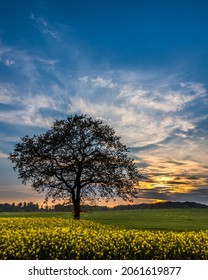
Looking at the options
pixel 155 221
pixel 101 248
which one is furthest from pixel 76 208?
pixel 101 248

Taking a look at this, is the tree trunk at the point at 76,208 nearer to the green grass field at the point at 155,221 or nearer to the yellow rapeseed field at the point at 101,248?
the green grass field at the point at 155,221

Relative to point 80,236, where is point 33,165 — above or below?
above

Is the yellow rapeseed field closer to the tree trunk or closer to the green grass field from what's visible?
the green grass field

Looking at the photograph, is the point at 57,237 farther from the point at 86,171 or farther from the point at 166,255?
the point at 86,171

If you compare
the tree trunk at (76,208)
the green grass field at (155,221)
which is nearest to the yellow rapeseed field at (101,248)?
the green grass field at (155,221)

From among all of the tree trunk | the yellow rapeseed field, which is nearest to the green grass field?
the tree trunk

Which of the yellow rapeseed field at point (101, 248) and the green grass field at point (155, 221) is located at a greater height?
the green grass field at point (155, 221)

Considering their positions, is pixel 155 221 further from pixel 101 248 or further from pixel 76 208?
pixel 101 248

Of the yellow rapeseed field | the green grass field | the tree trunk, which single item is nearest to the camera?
the yellow rapeseed field

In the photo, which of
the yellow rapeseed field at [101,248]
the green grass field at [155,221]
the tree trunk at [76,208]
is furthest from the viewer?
the tree trunk at [76,208]

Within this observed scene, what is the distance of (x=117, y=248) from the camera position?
58.7 feet
